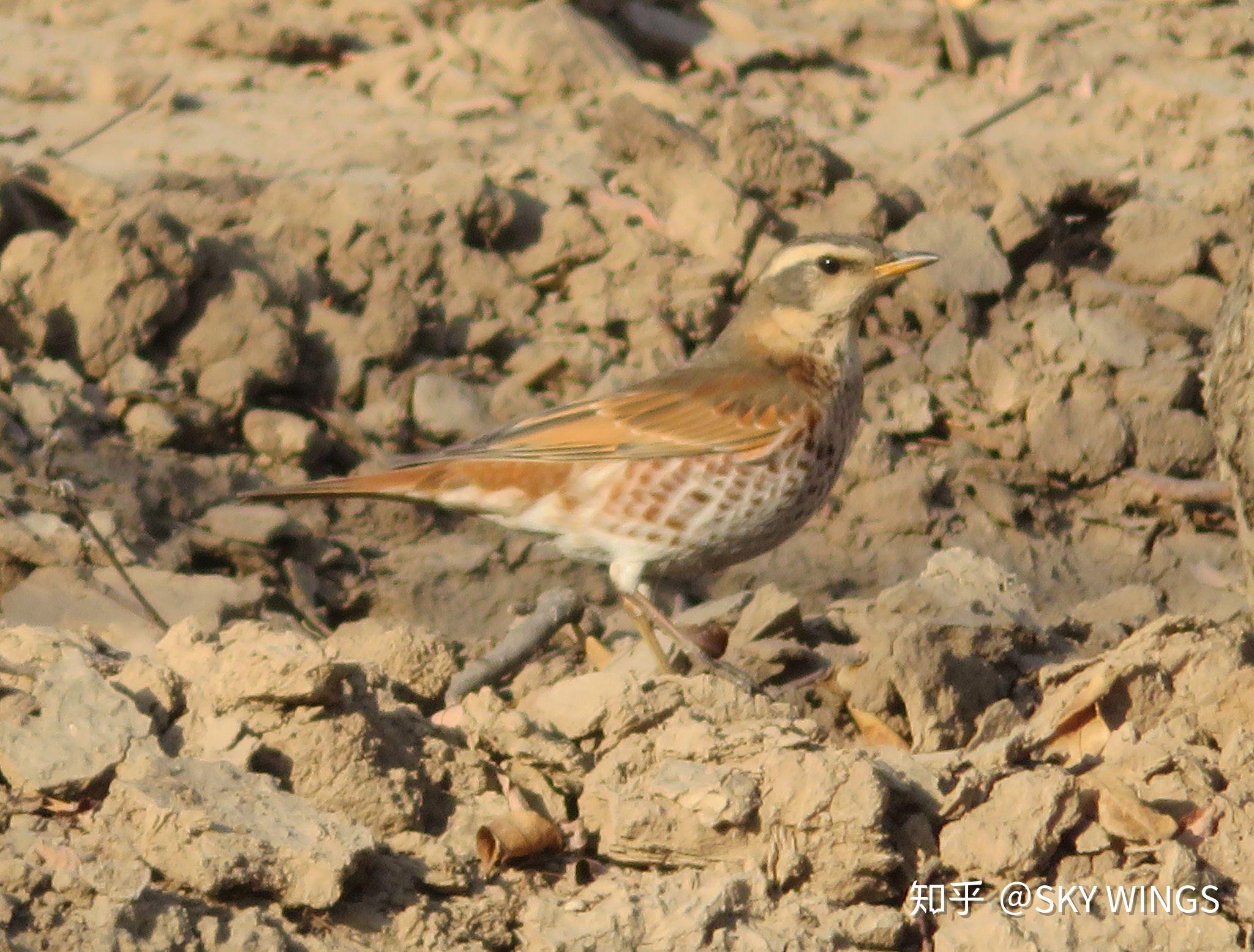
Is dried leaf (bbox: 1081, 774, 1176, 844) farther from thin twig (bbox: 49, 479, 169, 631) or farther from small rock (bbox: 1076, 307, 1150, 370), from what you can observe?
small rock (bbox: 1076, 307, 1150, 370)

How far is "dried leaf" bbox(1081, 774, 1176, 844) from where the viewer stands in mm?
5207

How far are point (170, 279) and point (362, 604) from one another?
179 centimetres

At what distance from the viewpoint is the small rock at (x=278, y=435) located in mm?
8258

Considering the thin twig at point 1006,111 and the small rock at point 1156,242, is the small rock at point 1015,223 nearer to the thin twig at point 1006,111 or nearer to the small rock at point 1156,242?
the small rock at point 1156,242

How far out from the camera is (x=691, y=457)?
6.84m

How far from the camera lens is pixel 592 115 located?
10570 mm

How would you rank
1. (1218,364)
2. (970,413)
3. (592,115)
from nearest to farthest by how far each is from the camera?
(1218,364)
(970,413)
(592,115)

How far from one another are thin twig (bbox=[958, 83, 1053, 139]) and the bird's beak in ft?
13.2

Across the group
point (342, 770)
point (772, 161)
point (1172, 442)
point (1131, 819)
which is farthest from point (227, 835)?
point (772, 161)

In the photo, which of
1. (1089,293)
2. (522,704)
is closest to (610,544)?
(522,704)

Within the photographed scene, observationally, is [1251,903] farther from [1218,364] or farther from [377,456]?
[377,456]

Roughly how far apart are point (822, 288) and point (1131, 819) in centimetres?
253

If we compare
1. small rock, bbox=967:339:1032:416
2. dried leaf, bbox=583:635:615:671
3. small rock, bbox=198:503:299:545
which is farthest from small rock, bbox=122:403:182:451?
small rock, bbox=967:339:1032:416

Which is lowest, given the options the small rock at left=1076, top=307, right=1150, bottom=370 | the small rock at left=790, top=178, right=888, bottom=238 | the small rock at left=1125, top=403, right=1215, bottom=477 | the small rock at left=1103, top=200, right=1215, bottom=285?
the small rock at left=1125, top=403, right=1215, bottom=477
